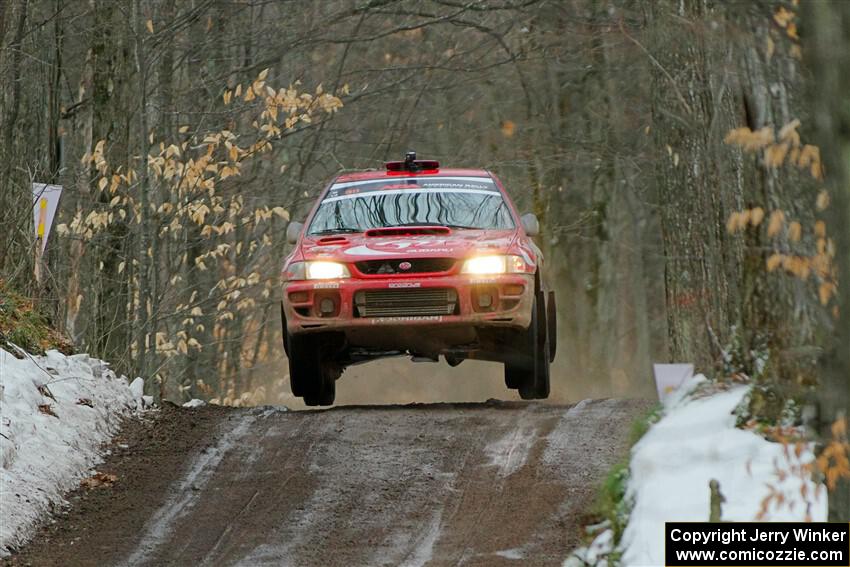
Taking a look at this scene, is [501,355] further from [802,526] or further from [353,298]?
[802,526]

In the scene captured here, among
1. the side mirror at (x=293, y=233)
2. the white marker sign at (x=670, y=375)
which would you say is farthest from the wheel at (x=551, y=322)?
the white marker sign at (x=670, y=375)

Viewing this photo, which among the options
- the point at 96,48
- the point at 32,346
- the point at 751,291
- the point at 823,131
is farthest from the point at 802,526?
the point at 96,48

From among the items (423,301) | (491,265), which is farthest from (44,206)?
(491,265)

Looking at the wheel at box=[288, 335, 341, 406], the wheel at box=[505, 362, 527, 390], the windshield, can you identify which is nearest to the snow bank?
the wheel at box=[505, 362, 527, 390]

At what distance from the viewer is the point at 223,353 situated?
26297 mm

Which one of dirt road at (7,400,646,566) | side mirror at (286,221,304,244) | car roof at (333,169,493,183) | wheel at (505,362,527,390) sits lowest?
dirt road at (7,400,646,566)

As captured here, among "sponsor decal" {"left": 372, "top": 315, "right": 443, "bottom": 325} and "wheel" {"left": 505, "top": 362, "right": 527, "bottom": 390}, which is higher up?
"sponsor decal" {"left": 372, "top": 315, "right": 443, "bottom": 325}

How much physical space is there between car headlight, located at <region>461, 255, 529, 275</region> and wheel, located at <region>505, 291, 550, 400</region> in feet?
1.55

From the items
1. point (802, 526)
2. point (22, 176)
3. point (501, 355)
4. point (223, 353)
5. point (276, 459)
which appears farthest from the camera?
point (223, 353)

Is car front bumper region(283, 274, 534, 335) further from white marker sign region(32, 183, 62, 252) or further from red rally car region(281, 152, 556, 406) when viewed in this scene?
white marker sign region(32, 183, 62, 252)

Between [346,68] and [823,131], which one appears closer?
[823,131]

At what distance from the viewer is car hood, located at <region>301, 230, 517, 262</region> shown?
37.7ft

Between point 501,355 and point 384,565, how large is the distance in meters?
4.46

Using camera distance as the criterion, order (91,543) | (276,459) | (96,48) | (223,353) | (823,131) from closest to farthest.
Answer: (823,131) → (91,543) → (276,459) → (96,48) → (223,353)
